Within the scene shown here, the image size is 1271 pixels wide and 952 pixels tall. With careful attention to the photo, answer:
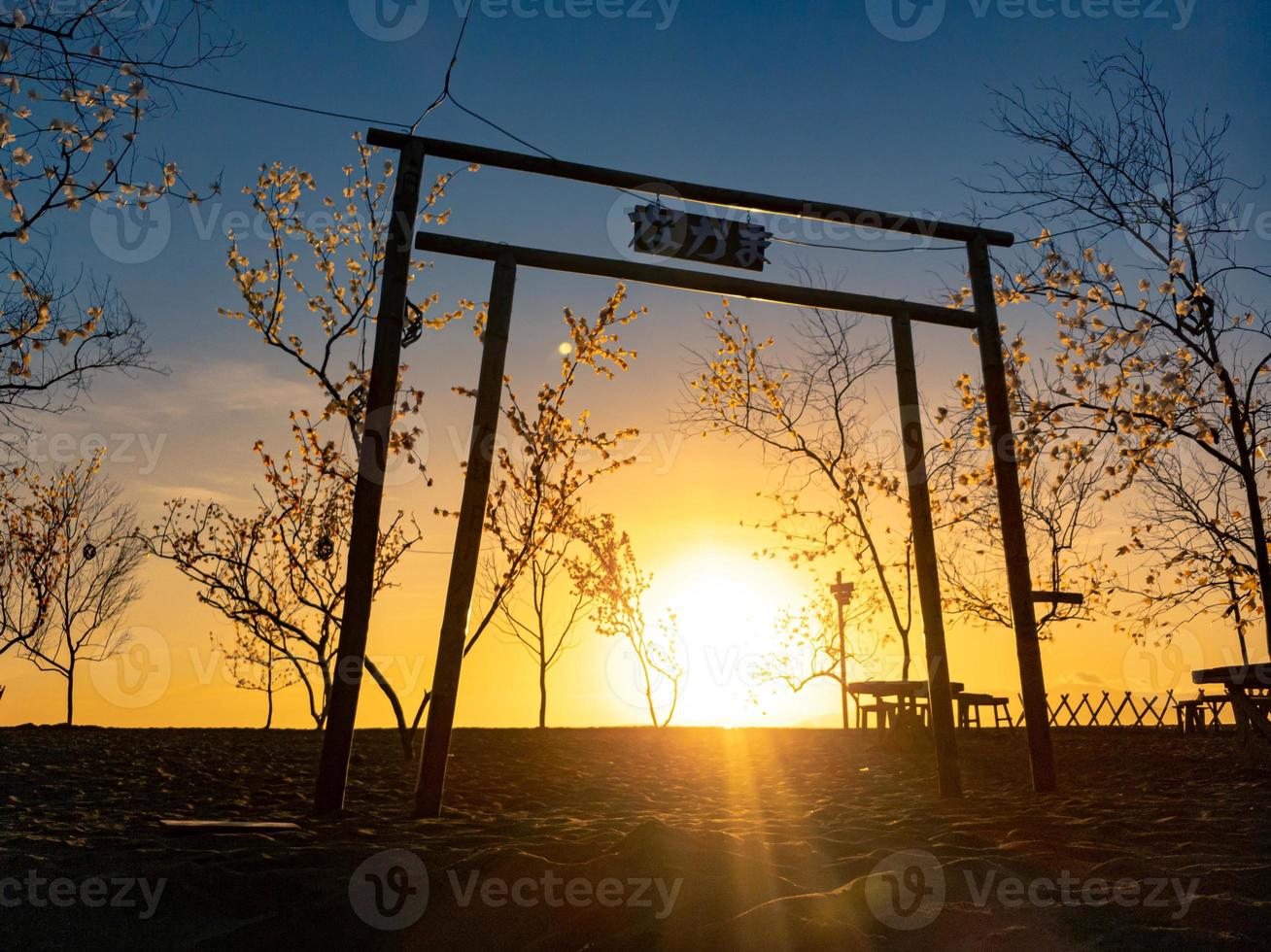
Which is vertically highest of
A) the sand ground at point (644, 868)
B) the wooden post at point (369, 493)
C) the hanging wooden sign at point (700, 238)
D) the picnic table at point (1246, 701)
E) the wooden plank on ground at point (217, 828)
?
the hanging wooden sign at point (700, 238)

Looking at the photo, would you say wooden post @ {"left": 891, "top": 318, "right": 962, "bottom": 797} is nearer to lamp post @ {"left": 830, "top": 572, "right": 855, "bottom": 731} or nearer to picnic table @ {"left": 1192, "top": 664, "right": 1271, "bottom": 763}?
picnic table @ {"left": 1192, "top": 664, "right": 1271, "bottom": 763}

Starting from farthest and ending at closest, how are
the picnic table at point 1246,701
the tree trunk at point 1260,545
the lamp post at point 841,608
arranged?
the lamp post at point 841,608, the tree trunk at point 1260,545, the picnic table at point 1246,701

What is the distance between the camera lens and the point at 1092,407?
443 inches

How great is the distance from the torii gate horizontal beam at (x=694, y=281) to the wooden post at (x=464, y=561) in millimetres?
335

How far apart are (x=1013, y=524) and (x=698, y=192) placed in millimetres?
3707

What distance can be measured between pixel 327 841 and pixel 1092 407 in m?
10.3

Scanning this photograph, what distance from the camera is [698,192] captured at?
6.78m

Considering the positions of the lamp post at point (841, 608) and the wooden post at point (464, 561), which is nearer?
the wooden post at point (464, 561)

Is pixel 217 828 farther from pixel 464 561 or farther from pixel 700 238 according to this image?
pixel 700 238

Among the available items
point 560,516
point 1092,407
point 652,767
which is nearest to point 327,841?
point 652,767

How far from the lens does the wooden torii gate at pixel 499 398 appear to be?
584 centimetres

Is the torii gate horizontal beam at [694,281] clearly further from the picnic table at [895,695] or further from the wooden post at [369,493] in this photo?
the picnic table at [895,695]

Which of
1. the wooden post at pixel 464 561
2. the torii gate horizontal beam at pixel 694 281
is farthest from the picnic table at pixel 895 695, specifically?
the wooden post at pixel 464 561

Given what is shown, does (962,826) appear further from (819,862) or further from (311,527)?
(311,527)
